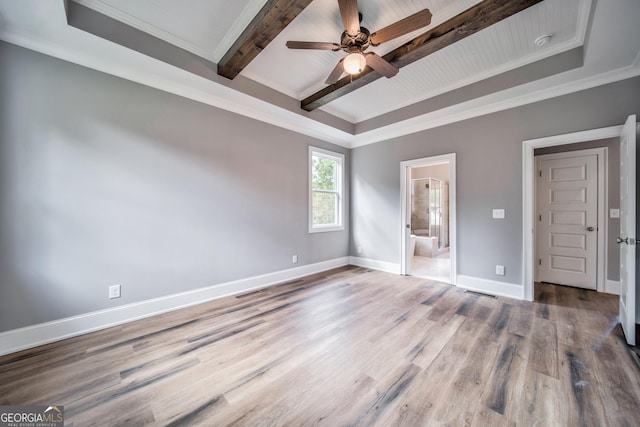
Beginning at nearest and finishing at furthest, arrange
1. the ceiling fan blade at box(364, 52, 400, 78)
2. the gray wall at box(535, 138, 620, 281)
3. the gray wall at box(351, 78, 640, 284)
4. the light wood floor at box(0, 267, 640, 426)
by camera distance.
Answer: the light wood floor at box(0, 267, 640, 426), the ceiling fan blade at box(364, 52, 400, 78), the gray wall at box(351, 78, 640, 284), the gray wall at box(535, 138, 620, 281)

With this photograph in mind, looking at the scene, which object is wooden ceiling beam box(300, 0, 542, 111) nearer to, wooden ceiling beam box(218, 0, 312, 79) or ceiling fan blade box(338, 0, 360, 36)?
ceiling fan blade box(338, 0, 360, 36)

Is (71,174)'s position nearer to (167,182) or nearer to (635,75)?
(167,182)

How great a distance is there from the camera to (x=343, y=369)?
1812 mm

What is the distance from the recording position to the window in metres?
4.48

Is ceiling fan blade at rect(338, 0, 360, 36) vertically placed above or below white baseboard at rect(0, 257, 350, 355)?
above

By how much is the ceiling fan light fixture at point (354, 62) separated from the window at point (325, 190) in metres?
2.27

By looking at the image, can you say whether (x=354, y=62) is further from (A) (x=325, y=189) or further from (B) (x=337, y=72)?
(A) (x=325, y=189)

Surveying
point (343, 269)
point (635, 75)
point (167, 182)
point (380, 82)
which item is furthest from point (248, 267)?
point (635, 75)

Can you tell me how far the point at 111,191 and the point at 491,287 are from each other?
4.93 metres

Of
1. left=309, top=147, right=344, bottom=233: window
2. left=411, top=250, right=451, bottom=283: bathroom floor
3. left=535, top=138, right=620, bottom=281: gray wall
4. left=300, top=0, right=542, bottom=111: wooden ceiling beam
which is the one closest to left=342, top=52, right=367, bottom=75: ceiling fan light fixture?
left=300, top=0, right=542, bottom=111: wooden ceiling beam

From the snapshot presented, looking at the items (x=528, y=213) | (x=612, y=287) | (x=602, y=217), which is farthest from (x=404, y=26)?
(x=612, y=287)

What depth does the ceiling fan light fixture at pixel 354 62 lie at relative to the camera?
6.90 ft

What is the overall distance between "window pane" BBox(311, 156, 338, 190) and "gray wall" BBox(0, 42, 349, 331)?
1205 mm

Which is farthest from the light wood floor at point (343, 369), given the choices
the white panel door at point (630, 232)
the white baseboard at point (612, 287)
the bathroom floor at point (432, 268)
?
the bathroom floor at point (432, 268)
